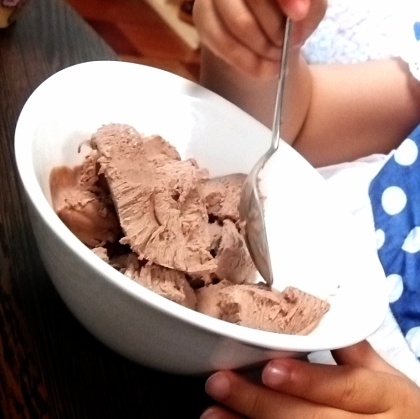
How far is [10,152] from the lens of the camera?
0.50 metres

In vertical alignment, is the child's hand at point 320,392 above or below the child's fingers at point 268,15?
below

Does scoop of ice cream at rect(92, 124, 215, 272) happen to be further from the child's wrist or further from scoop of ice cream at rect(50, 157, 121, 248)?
the child's wrist

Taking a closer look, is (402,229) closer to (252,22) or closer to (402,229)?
(402,229)

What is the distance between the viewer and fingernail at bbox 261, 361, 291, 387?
1.31 feet

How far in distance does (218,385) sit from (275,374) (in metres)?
0.04

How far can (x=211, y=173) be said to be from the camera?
564mm

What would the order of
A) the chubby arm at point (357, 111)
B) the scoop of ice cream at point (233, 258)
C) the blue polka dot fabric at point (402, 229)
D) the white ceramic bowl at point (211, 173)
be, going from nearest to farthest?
the white ceramic bowl at point (211, 173) → the scoop of ice cream at point (233, 258) → the blue polka dot fabric at point (402, 229) → the chubby arm at point (357, 111)

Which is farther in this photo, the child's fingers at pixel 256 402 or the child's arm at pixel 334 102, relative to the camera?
the child's arm at pixel 334 102

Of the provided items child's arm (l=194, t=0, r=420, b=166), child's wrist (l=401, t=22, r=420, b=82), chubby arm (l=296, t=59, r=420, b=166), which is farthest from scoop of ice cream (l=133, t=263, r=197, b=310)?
child's wrist (l=401, t=22, r=420, b=82)

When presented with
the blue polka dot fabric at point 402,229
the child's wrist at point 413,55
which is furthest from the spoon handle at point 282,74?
the child's wrist at point 413,55

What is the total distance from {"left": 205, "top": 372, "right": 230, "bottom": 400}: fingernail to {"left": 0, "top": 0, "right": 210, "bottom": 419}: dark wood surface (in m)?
0.03

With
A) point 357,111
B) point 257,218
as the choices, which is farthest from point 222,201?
point 357,111

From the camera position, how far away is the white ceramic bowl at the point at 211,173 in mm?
348

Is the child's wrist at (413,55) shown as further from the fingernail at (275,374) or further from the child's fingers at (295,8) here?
the fingernail at (275,374)
